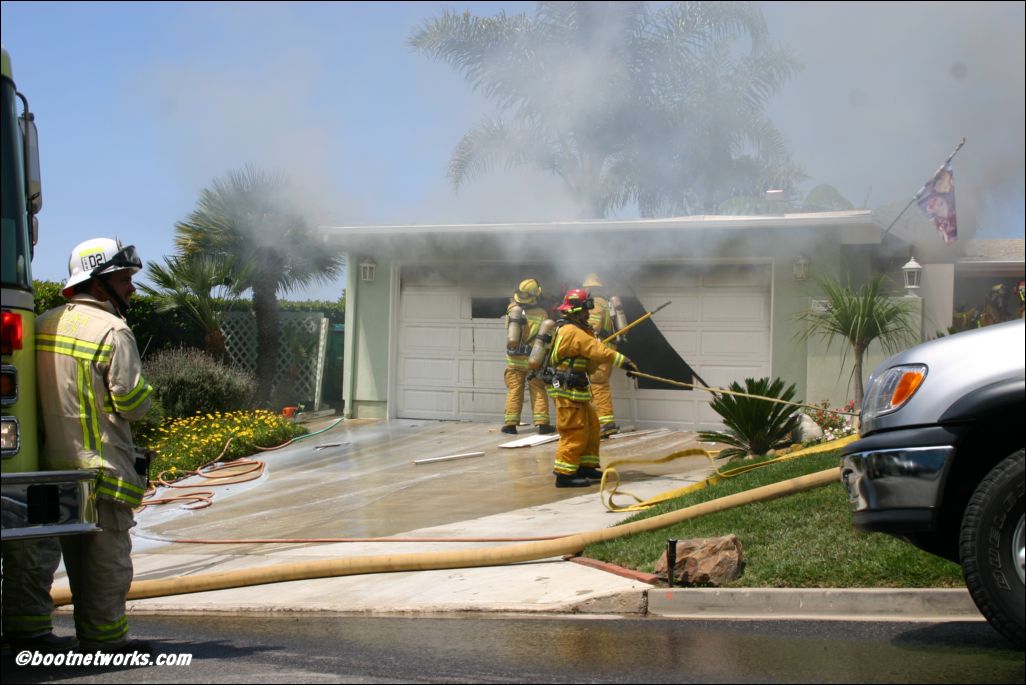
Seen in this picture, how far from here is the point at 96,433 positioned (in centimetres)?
514

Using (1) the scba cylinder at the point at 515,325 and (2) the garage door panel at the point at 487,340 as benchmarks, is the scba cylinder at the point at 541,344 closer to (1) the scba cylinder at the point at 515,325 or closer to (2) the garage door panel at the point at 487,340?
(1) the scba cylinder at the point at 515,325

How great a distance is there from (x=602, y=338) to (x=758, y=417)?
3831mm

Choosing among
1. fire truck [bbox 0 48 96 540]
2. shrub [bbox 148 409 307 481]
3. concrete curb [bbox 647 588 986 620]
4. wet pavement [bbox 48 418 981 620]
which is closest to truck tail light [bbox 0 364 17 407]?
fire truck [bbox 0 48 96 540]

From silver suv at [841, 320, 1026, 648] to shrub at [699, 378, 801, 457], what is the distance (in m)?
5.76

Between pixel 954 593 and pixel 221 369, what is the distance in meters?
12.2

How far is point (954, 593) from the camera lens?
19.3 ft

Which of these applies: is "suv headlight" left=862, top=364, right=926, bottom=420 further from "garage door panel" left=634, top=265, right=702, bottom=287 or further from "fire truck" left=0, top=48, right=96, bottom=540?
"garage door panel" left=634, top=265, right=702, bottom=287

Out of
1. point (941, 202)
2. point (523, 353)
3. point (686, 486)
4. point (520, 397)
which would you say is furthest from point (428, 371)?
point (941, 202)

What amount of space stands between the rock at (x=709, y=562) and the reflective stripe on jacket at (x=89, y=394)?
298 centimetres

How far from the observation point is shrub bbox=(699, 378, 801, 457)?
1084 centimetres

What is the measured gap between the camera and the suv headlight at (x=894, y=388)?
485 cm

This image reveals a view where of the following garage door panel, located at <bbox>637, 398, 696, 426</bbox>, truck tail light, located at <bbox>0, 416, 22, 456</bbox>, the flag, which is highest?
the flag

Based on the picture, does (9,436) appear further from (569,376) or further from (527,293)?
(527,293)

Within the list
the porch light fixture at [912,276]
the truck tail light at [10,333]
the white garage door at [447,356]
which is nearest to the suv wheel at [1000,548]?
the truck tail light at [10,333]
